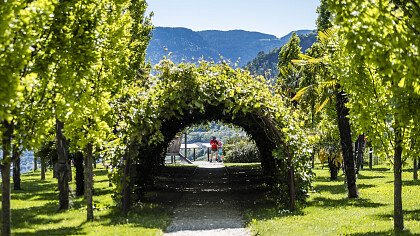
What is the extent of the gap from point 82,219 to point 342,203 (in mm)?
9406

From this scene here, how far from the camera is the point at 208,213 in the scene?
60.3ft

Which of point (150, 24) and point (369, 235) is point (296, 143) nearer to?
point (369, 235)

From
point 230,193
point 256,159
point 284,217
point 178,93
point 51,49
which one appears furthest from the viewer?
point 256,159

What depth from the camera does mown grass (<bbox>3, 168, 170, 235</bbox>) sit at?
47.0 ft

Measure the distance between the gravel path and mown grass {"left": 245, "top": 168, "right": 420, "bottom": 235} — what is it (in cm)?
58

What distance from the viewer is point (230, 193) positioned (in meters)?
25.0

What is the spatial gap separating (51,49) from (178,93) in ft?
24.3

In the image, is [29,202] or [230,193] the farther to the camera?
[230,193]

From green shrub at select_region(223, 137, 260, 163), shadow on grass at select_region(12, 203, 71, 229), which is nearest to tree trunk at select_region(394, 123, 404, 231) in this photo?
shadow on grass at select_region(12, 203, 71, 229)

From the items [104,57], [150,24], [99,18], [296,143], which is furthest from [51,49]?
[150,24]

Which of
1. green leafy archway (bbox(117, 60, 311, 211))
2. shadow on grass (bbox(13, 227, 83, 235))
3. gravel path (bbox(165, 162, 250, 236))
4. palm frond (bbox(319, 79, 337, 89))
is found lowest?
gravel path (bbox(165, 162, 250, 236))

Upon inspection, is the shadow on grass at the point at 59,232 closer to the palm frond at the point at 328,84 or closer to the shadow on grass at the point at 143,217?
the shadow on grass at the point at 143,217

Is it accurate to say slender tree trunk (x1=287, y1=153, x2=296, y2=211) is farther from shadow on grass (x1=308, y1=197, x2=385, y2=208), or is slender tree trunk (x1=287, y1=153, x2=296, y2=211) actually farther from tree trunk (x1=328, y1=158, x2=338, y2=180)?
tree trunk (x1=328, y1=158, x2=338, y2=180)

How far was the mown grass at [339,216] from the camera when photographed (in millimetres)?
13469
